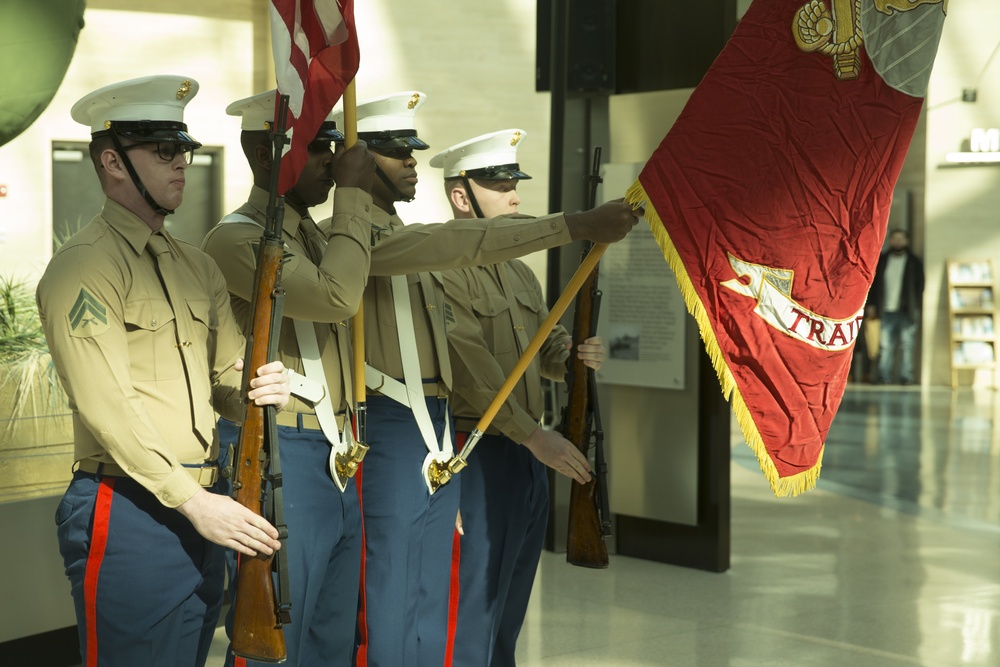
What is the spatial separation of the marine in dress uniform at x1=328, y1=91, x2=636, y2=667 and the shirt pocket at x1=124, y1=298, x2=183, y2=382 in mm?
682

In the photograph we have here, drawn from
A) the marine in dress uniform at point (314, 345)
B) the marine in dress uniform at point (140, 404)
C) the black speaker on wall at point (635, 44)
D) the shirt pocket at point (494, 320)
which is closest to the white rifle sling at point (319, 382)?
the marine in dress uniform at point (314, 345)

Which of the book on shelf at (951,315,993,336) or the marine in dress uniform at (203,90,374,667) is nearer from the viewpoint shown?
the marine in dress uniform at (203,90,374,667)

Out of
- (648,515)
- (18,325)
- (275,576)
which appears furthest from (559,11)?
(275,576)

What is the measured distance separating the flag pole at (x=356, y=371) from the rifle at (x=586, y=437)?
2.59 feet

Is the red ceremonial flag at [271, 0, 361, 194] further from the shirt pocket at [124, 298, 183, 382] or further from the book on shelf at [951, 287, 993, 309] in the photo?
the book on shelf at [951, 287, 993, 309]

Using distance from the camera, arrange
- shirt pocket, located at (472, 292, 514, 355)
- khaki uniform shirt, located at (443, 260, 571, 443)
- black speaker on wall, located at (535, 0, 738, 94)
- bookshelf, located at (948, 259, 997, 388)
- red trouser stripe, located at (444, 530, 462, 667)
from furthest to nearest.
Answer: bookshelf, located at (948, 259, 997, 388)
black speaker on wall, located at (535, 0, 738, 94)
shirt pocket, located at (472, 292, 514, 355)
khaki uniform shirt, located at (443, 260, 571, 443)
red trouser stripe, located at (444, 530, 462, 667)

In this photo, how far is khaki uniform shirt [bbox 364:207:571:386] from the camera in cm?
270

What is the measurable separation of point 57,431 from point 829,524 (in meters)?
4.70

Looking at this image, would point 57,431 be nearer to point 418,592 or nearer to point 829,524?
point 418,592

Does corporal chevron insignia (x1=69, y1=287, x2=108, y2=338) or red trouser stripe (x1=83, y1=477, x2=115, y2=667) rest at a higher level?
corporal chevron insignia (x1=69, y1=287, x2=108, y2=338)

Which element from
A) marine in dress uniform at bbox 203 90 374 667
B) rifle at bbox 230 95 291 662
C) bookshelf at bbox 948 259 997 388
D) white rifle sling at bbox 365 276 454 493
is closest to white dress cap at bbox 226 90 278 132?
marine in dress uniform at bbox 203 90 374 667

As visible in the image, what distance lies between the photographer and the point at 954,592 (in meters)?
5.37

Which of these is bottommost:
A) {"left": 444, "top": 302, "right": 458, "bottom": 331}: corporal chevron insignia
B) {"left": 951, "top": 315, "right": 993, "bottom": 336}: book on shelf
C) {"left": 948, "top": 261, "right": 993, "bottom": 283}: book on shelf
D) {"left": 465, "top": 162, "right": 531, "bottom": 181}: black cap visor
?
{"left": 951, "top": 315, "right": 993, "bottom": 336}: book on shelf

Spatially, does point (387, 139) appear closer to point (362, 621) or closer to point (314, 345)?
point (314, 345)
